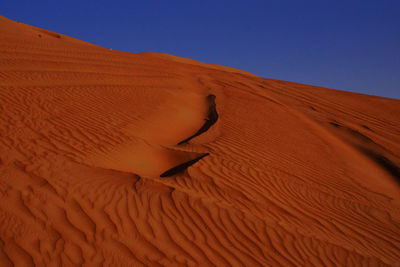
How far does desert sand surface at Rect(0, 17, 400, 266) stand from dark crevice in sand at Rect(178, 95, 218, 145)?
73 mm

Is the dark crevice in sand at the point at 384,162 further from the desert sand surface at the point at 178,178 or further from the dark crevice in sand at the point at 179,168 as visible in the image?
the dark crevice in sand at the point at 179,168

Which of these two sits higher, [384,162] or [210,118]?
[210,118]

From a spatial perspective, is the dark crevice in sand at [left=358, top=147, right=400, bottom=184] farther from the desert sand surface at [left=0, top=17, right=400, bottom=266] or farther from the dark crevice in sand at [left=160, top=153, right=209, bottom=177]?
the dark crevice in sand at [left=160, top=153, right=209, bottom=177]

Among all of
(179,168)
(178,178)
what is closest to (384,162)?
(179,168)

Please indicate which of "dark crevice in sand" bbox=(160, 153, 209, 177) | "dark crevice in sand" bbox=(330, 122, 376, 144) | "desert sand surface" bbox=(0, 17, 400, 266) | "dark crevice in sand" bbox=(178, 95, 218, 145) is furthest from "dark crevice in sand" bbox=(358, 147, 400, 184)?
"dark crevice in sand" bbox=(160, 153, 209, 177)

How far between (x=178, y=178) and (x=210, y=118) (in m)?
4.62

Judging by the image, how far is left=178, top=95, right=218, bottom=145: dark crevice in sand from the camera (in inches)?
294

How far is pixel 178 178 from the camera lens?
15.6 ft

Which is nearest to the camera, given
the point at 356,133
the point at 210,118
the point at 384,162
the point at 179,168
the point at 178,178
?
the point at 178,178

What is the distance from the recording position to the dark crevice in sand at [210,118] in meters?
7.46

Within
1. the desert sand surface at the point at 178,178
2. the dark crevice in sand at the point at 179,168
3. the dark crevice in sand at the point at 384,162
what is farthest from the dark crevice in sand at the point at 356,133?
the dark crevice in sand at the point at 179,168

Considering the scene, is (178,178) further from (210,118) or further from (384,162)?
(384,162)

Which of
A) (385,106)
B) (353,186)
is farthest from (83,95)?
(385,106)

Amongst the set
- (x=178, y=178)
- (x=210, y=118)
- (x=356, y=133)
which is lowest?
(x=178, y=178)
